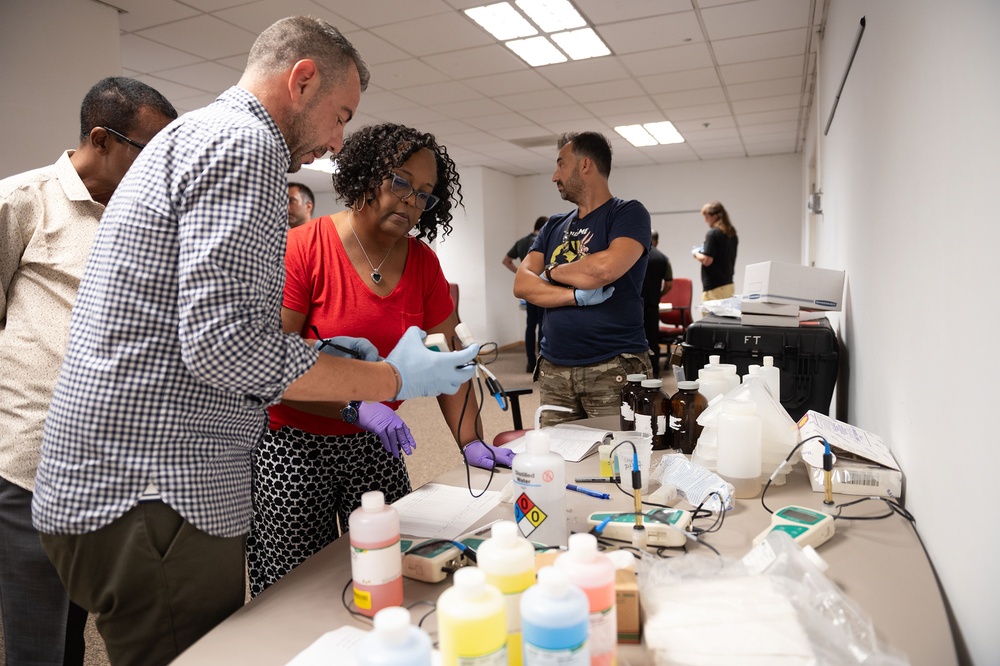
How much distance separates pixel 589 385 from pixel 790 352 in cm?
67

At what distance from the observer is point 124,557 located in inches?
34.0

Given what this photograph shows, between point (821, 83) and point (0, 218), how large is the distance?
4.27m

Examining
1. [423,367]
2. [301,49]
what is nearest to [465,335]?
[423,367]

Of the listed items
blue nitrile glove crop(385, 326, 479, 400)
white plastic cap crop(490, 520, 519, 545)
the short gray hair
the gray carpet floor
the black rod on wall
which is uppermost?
the black rod on wall

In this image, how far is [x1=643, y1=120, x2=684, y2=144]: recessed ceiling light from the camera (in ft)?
20.8

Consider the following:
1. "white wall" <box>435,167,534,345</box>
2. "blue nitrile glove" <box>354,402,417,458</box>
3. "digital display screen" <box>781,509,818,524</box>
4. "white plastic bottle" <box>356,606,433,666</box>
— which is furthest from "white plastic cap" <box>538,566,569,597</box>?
"white wall" <box>435,167,534,345</box>

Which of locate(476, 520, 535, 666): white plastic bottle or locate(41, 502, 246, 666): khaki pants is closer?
locate(476, 520, 535, 666): white plastic bottle

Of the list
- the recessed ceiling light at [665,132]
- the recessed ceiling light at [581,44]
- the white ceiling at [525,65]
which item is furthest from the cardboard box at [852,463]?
the recessed ceiling light at [665,132]

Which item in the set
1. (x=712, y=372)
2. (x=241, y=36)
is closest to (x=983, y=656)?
(x=712, y=372)

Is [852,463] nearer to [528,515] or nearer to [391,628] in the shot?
[528,515]

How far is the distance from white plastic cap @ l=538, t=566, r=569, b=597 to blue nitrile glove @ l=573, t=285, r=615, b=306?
152 cm

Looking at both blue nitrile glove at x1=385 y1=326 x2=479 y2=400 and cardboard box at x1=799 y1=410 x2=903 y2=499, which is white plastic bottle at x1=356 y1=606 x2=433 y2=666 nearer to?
blue nitrile glove at x1=385 y1=326 x2=479 y2=400

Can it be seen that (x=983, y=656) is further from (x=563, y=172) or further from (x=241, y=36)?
(x=241, y=36)

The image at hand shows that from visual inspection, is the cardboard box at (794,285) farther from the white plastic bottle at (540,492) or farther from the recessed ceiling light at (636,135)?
the recessed ceiling light at (636,135)
